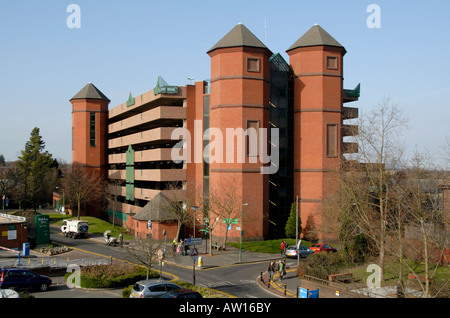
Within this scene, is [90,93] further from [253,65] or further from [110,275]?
[110,275]

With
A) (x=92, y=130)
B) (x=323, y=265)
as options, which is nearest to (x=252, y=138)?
(x=323, y=265)

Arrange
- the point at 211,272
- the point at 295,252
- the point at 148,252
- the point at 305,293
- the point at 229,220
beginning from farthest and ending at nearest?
1. the point at 229,220
2. the point at 295,252
3. the point at 211,272
4. the point at 148,252
5. the point at 305,293

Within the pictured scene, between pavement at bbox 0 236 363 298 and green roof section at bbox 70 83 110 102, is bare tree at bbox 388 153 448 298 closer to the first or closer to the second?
pavement at bbox 0 236 363 298

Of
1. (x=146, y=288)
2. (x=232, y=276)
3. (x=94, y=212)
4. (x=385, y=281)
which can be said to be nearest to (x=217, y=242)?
(x=232, y=276)

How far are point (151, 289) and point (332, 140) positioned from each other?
35876 millimetres

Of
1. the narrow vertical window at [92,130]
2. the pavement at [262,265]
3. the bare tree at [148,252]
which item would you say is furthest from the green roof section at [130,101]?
the bare tree at [148,252]

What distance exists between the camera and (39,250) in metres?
45.5

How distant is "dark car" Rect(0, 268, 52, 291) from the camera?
26453 mm

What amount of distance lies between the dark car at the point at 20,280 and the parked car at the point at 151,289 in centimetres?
778

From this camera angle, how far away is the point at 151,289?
22953mm

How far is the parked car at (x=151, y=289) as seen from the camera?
2269cm

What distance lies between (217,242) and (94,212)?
36.9 metres
